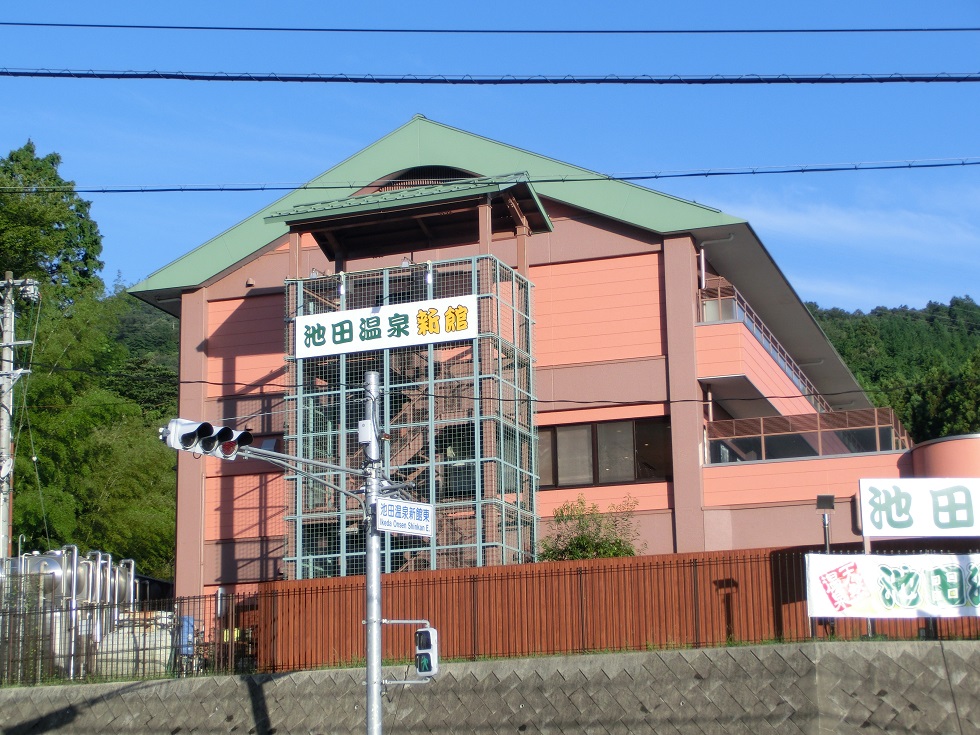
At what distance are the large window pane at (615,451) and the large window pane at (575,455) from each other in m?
0.25

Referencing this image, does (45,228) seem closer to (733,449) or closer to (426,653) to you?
(733,449)

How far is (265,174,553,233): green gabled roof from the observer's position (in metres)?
28.6

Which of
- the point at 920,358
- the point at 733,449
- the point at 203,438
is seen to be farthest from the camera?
the point at 920,358

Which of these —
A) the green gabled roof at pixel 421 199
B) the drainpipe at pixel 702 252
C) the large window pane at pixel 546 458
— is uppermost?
the green gabled roof at pixel 421 199

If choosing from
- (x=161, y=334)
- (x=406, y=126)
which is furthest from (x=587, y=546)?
(x=161, y=334)

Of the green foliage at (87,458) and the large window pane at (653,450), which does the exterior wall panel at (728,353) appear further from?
the green foliage at (87,458)

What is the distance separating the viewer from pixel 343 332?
28922mm

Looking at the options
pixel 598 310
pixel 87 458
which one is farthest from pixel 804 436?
pixel 87 458

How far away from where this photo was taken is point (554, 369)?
101 feet

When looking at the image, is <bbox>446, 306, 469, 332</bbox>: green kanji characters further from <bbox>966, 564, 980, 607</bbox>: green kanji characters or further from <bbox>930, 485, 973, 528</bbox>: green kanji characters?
<bbox>966, 564, 980, 607</bbox>: green kanji characters

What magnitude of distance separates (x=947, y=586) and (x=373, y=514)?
30.2ft

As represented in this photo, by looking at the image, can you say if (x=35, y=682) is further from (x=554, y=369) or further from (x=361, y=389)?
(x=554, y=369)

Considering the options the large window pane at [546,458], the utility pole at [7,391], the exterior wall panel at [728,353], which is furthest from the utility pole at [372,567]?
the utility pole at [7,391]

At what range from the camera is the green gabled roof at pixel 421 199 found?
28609 millimetres
